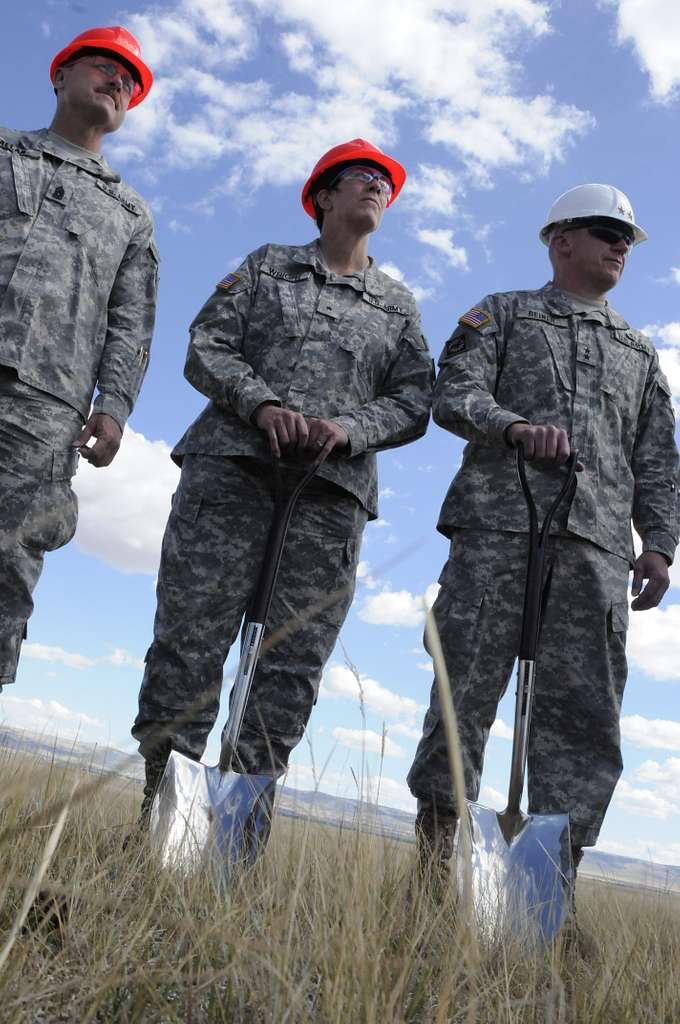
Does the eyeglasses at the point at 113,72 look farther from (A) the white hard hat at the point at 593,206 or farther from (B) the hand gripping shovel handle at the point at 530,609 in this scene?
(B) the hand gripping shovel handle at the point at 530,609

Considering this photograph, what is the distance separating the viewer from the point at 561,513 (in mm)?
3463

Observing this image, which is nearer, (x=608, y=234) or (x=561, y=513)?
(x=561, y=513)

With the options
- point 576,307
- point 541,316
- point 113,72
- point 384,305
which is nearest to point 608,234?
point 576,307

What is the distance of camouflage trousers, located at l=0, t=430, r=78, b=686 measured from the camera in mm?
3357

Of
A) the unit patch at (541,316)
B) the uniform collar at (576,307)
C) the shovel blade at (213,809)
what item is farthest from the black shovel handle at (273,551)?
the uniform collar at (576,307)

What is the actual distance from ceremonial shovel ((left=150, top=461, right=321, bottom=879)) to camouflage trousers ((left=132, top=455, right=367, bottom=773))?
27cm

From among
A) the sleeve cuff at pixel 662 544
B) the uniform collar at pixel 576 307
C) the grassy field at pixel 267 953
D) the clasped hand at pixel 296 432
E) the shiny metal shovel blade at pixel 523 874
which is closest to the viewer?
the grassy field at pixel 267 953

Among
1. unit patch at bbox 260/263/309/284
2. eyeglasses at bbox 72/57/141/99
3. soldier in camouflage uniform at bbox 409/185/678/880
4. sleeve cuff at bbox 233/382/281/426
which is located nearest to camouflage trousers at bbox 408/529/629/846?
soldier in camouflage uniform at bbox 409/185/678/880

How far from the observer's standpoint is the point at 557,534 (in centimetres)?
349

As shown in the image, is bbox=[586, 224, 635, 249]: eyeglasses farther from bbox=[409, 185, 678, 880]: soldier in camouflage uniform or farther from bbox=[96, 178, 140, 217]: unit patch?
bbox=[96, 178, 140, 217]: unit patch

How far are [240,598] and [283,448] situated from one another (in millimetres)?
524

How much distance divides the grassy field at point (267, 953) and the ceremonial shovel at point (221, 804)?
8 centimetres

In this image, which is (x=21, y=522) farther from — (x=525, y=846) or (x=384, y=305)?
(x=525, y=846)

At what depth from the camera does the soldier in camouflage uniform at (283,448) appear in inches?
131
